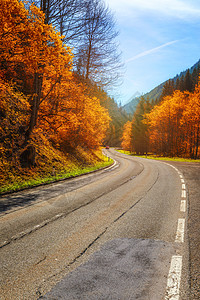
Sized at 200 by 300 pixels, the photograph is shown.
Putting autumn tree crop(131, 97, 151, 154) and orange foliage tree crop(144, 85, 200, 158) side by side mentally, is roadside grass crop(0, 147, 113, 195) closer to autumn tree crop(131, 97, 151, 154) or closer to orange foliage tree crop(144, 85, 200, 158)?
orange foliage tree crop(144, 85, 200, 158)

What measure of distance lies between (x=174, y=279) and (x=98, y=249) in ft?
Answer: 4.57

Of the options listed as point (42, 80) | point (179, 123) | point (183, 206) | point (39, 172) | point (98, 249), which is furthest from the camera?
point (179, 123)

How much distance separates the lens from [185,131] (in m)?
47.6

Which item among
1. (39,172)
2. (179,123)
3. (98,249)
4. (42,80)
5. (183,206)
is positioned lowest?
(98,249)

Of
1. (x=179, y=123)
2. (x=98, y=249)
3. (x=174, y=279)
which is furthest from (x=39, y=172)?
(x=179, y=123)

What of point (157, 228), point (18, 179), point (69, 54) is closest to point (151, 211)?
point (157, 228)

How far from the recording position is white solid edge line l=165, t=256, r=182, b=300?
2.65 meters

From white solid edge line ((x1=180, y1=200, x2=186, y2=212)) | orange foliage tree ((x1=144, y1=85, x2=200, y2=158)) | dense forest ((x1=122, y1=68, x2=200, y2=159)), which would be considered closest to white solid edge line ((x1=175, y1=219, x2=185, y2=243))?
white solid edge line ((x1=180, y1=200, x2=186, y2=212))

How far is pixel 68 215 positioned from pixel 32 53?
22.2ft

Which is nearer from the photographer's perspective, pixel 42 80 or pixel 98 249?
pixel 98 249

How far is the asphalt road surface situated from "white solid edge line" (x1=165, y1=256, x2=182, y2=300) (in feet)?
0.04

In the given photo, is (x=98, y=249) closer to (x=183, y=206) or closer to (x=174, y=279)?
(x=174, y=279)

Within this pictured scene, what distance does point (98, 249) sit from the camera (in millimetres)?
3861

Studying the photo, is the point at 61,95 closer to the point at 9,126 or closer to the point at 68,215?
the point at 9,126
